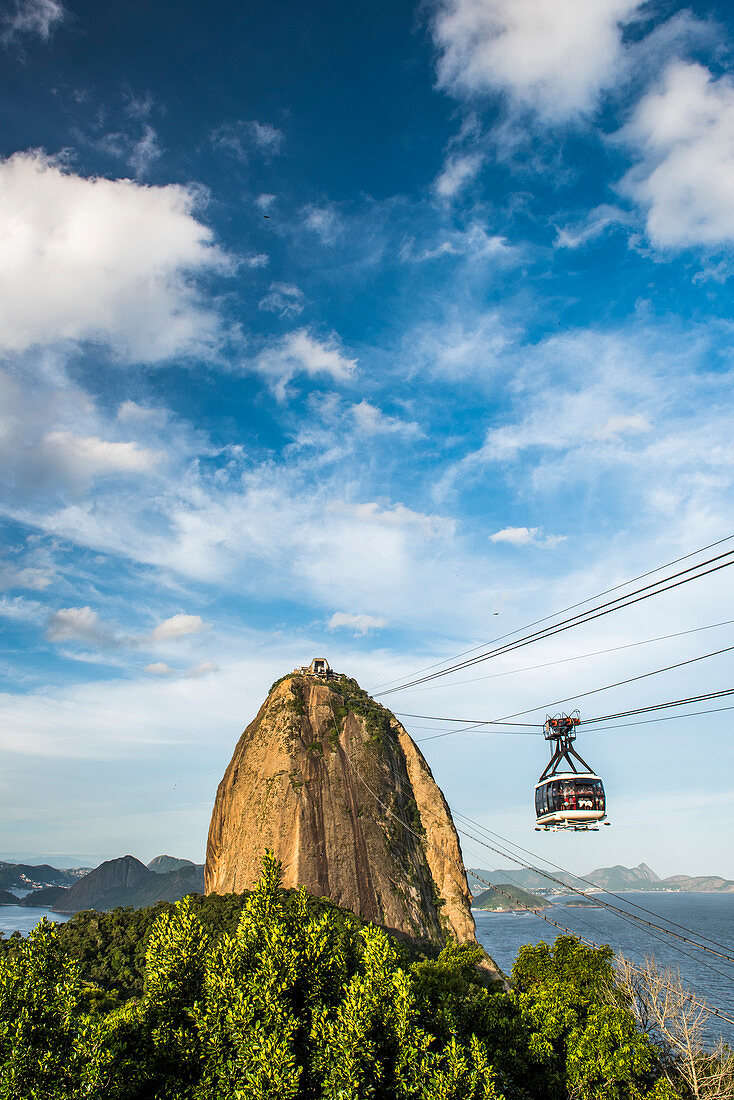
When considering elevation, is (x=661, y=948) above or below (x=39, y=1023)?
below

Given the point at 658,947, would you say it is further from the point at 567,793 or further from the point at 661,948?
the point at 567,793

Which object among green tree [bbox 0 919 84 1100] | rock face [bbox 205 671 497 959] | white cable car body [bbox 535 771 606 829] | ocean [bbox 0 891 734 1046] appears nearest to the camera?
green tree [bbox 0 919 84 1100]

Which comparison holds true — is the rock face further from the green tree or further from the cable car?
the green tree

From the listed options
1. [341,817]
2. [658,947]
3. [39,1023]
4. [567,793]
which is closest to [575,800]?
[567,793]

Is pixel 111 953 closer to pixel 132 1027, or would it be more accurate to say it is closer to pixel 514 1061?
pixel 514 1061

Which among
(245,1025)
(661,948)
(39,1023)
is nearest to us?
(39,1023)

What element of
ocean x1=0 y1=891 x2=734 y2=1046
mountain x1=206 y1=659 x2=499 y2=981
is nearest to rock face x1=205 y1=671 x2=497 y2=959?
mountain x1=206 y1=659 x2=499 y2=981

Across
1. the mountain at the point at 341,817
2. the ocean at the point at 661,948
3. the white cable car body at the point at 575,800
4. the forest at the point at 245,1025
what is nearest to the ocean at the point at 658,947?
the ocean at the point at 661,948

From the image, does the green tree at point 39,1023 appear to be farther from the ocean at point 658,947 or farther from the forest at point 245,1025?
the ocean at point 658,947
